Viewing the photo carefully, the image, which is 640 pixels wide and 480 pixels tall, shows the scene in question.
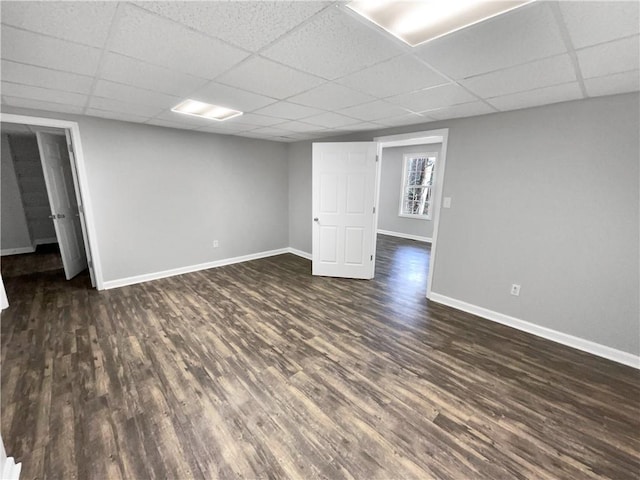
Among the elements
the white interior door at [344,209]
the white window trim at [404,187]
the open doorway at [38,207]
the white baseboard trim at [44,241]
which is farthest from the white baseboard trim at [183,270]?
the white baseboard trim at [44,241]

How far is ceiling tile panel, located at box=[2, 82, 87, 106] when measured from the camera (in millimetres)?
2197

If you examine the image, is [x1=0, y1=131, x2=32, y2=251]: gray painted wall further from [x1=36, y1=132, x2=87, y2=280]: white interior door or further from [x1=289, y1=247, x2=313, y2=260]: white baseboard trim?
[x1=289, y1=247, x2=313, y2=260]: white baseboard trim

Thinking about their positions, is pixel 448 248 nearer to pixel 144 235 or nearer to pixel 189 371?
pixel 189 371

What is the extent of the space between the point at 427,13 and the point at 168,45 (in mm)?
1388

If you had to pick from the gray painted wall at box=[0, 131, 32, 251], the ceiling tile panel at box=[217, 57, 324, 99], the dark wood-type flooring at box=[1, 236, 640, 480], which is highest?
the ceiling tile panel at box=[217, 57, 324, 99]

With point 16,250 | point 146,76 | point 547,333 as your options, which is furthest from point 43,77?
point 16,250

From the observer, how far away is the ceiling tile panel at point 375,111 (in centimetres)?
261

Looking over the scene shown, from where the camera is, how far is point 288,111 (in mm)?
2859

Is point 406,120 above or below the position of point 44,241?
above

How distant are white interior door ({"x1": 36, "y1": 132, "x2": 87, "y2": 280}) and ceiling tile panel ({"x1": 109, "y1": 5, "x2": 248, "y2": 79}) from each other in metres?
3.16

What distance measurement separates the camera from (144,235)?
3.93m

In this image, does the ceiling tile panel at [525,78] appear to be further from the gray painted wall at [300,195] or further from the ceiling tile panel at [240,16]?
the gray painted wall at [300,195]

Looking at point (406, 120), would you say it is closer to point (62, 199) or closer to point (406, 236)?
point (406, 236)

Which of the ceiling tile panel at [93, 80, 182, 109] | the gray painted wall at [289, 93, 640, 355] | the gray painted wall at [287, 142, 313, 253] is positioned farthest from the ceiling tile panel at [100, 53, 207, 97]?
the gray painted wall at [287, 142, 313, 253]
